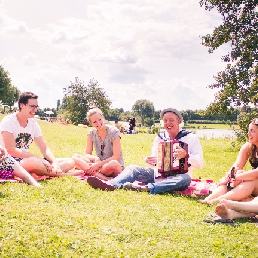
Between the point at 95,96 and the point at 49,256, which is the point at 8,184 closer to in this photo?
the point at 49,256

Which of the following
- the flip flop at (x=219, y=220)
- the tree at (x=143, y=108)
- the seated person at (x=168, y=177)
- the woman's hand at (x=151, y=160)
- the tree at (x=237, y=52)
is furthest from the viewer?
the tree at (x=143, y=108)

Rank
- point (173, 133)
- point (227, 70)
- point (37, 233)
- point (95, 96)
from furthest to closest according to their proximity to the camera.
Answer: point (95, 96) → point (227, 70) → point (173, 133) → point (37, 233)

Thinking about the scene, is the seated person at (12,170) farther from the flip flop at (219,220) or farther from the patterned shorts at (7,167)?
the flip flop at (219,220)

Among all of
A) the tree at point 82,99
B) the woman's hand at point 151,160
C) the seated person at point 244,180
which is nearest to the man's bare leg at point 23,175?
the woman's hand at point 151,160

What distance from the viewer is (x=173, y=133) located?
6586 millimetres

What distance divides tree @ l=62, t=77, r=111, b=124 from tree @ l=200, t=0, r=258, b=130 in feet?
164

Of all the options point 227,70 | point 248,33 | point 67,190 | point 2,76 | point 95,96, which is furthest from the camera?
point 95,96

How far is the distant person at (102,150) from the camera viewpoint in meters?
7.45

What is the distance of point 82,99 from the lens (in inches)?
2608

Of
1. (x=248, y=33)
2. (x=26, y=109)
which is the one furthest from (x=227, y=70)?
(x=26, y=109)

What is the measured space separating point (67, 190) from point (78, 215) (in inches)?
57.1

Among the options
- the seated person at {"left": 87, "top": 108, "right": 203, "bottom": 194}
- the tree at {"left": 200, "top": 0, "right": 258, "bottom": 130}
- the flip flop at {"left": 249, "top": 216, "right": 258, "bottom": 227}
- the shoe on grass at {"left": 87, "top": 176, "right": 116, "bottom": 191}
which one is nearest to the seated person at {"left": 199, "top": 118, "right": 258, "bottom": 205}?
the flip flop at {"left": 249, "top": 216, "right": 258, "bottom": 227}

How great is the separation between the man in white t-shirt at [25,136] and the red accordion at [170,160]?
2.12 metres

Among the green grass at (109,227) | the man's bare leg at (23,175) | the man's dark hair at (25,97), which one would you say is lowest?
the green grass at (109,227)
